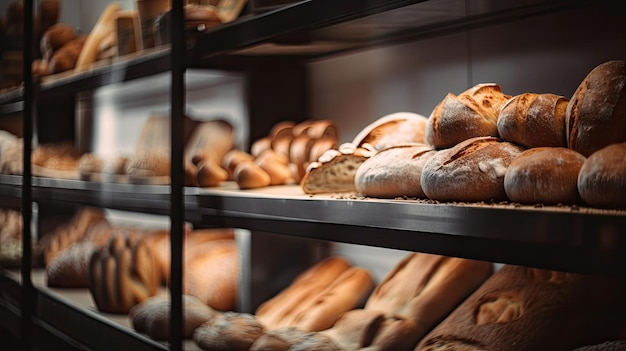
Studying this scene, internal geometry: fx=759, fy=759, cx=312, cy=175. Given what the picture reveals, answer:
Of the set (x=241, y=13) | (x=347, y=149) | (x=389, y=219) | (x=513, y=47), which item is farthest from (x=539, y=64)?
(x=241, y=13)

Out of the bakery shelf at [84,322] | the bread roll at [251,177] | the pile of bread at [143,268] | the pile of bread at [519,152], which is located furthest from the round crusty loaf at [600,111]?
the pile of bread at [143,268]

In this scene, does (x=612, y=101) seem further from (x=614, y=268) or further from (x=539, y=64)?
(x=539, y=64)

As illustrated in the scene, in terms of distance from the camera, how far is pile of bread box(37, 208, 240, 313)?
2.16 metres

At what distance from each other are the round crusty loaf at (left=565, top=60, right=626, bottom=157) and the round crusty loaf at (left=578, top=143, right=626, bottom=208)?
85 millimetres

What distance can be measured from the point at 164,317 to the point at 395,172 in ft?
2.98

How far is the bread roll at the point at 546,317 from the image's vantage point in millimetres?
1280

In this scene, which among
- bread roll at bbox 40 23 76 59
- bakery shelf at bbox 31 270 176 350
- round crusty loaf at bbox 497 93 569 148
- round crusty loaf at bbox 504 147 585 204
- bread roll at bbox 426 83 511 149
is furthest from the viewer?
bread roll at bbox 40 23 76 59

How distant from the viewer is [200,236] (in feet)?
7.97

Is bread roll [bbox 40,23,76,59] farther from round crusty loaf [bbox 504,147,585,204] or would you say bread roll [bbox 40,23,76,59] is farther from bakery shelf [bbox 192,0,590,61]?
round crusty loaf [bbox 504,147,585,204]

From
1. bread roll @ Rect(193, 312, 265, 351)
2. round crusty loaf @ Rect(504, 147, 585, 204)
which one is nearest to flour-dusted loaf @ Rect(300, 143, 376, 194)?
bread roll @ Rect(193, 312, 265, 351)

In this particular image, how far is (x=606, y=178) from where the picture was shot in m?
0.89

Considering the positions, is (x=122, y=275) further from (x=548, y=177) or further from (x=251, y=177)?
(x=548, y=177)

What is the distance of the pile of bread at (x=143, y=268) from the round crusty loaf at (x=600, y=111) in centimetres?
127

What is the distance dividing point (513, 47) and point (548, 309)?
1.95 feet
